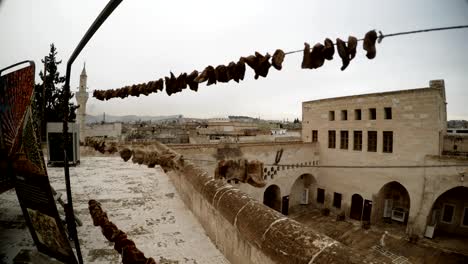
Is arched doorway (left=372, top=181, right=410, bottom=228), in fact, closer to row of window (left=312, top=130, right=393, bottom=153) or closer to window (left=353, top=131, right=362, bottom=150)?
row of window (left=312, top=130, right=393, bottom=153)

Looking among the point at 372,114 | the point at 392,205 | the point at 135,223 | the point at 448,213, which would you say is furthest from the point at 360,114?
the point at 135,223

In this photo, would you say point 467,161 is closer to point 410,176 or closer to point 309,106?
point 410,176

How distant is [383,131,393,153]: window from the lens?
17.7m

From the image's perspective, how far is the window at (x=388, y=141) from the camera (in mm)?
17719

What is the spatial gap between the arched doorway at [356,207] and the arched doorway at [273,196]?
5284 millimetres

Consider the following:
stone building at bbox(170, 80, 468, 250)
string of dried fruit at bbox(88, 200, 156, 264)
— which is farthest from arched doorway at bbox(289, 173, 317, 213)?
string of dried fruit at bbox(88, 200, 156, 264)

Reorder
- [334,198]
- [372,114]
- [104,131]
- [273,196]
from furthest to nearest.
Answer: [104,131] < [334,198] < [273,196] < [372,114]

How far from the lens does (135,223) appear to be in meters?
3.98

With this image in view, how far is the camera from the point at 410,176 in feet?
54.5

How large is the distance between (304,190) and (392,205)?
6.08 meters

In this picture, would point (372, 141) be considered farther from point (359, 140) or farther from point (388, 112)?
point (388, 112)

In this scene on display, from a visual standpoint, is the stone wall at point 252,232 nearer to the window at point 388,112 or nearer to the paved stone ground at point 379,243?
the paved stone ground at point 379,243

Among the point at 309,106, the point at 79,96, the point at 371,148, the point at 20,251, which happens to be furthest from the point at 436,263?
the point at 79,96

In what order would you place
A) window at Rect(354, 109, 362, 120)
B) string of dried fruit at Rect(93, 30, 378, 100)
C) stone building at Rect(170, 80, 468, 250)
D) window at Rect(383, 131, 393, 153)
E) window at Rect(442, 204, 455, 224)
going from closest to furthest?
string of dried fruit at Rect(93, 30, 378, 100) < stone building at Rect(170, 80, 468, 250) < window at Rect(442, 204, 455, 224) < window at Rect(383, 131, 393, 153) < window at Rect(354, 109, 362, 120)
